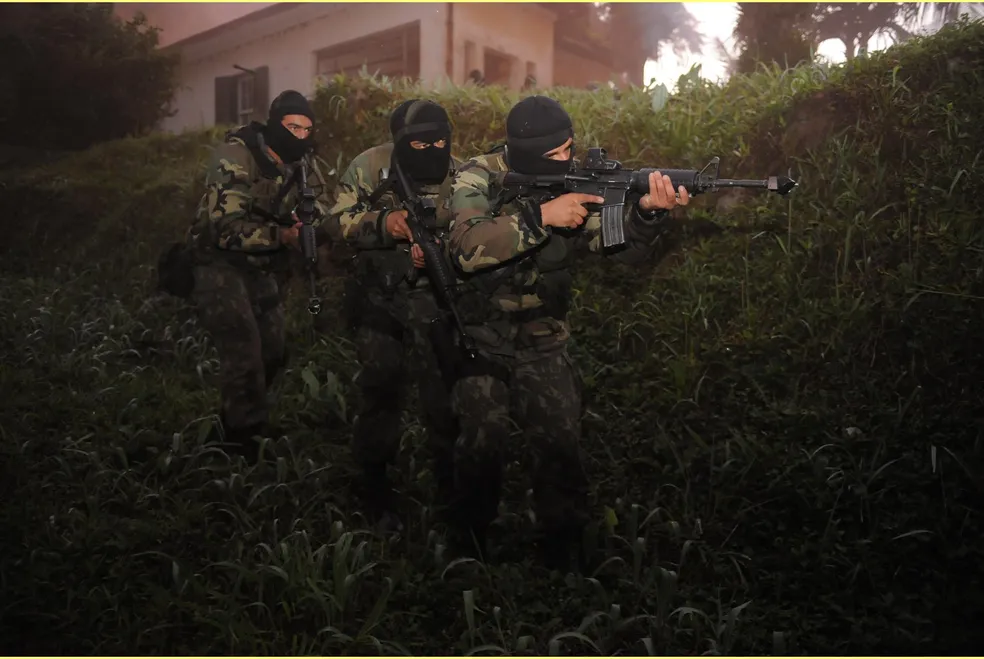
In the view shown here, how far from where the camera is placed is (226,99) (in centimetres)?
1553

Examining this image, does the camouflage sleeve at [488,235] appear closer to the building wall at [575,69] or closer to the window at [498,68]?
the window at [498,68]

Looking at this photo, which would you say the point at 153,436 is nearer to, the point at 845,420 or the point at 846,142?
the point at 845,420

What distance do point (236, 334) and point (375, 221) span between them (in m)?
1.27

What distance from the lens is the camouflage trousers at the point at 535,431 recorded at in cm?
334

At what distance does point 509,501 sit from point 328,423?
1568mm

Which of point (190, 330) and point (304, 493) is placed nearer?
point (304, 493)

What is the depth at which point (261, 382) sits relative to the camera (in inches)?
184

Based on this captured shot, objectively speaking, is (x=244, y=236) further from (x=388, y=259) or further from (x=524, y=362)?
Answer: (x=524, y=362)

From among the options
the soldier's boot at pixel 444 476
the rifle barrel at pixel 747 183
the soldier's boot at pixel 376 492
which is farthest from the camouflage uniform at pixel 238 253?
the rifle barrel at pixel 747 183

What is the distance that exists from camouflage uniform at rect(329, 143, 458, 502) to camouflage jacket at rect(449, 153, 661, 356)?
19.5 inches

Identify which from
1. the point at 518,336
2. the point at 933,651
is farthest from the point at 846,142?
the point at 933,651

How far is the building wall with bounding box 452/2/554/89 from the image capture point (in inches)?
487

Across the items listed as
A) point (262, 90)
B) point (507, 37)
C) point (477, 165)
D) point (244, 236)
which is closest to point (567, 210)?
point (477, 165)

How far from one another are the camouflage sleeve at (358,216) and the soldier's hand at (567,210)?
3.17 feet
